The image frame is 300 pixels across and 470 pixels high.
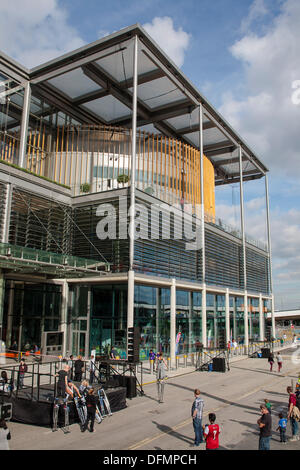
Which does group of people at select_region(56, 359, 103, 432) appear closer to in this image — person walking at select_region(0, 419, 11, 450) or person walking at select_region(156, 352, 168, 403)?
person walking at select_region(156, 352, 168, 403)

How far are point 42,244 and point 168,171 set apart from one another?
1567cm

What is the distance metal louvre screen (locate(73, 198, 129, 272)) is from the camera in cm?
2777

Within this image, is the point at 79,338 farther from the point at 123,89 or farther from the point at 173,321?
the point at 123,89

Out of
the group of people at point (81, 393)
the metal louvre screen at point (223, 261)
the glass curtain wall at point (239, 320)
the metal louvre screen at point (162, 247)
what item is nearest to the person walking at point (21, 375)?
the group of people at point (81, 393)

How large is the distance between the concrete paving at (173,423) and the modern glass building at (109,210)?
8.15 metres

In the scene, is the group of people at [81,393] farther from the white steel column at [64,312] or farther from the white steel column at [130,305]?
the white steel column at [64,312]

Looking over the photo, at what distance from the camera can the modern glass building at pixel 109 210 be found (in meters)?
26.9

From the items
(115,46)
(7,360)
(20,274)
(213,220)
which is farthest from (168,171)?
(7,360)

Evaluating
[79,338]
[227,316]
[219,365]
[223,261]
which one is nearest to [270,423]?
[219,365]

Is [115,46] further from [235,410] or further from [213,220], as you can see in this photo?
[235,410]

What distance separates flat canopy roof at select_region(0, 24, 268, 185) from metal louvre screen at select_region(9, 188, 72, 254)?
472 inches

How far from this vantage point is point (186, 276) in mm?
34812

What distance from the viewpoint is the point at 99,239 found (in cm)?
2969

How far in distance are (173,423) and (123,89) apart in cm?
3165
